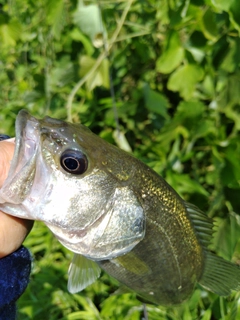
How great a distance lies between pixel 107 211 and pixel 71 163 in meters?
0.14

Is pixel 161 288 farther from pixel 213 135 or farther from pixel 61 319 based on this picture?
pixel 213 135

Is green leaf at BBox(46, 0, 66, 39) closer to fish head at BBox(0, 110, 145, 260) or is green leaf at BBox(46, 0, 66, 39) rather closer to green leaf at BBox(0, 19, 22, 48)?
green leaf at BBox(0, 19, 22, 48)

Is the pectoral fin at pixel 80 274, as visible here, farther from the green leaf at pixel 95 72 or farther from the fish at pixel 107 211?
the green leaf at pixel 95 72

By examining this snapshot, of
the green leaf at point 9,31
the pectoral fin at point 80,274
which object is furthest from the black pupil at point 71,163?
the green leaf at point 9,31

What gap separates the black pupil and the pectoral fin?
270 millimetres

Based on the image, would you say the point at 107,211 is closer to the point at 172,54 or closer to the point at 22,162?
the point at 22,162

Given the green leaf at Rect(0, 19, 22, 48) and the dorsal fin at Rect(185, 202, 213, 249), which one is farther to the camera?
the green leaf at Rect(0, 19, 22, 48)

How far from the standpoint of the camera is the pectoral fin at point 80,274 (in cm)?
112

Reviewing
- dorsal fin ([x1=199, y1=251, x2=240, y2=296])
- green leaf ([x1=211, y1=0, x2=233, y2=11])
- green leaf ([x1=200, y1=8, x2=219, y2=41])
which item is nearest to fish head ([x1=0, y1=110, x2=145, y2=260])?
dorsal fin ([x1=199, y1=251, x2=240, y2=296])

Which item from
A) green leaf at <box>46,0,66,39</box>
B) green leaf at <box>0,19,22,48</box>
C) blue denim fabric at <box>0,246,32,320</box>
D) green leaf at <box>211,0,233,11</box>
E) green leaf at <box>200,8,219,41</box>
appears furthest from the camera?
green leaf at <box>0,19,22,48</box>

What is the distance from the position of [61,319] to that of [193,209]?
2.89ft

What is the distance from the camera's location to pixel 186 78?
188 cm

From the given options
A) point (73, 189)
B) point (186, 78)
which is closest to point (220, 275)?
point (73, 189)

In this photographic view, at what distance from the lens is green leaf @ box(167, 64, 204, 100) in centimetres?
187
